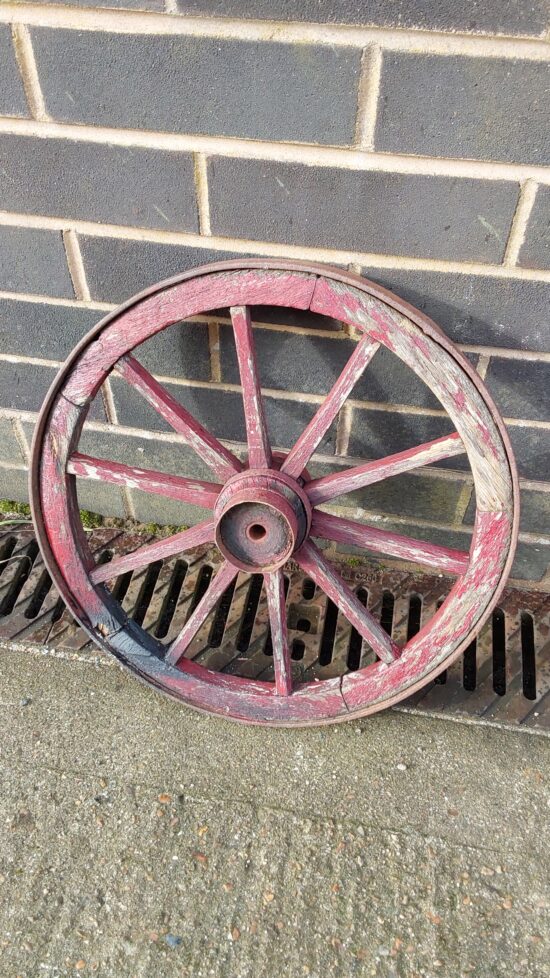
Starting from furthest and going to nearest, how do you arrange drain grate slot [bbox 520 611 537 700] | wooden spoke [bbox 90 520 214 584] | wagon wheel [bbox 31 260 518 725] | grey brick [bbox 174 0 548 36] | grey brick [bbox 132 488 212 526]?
grey brick [bbox 132 488 212 526] < drain grate slot [bbox 520 611 537 700] < wooden spoke [bbox 90 520 214 584] < wagon wheel [bbox 31 260 518 725] < grey brick [bbox 174 0 548 36]

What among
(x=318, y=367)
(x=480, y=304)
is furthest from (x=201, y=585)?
(x=480, y=304)

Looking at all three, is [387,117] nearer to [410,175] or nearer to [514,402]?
[410,175]

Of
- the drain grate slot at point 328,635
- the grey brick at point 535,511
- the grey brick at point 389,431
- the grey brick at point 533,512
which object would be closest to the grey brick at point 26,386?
the grey brick at point 389,431

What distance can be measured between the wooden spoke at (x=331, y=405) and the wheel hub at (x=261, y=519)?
4cm

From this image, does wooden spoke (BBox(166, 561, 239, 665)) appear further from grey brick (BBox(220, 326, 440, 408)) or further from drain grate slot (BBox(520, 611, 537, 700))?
drain grate slot (BBox(520, 611, 537, 700))

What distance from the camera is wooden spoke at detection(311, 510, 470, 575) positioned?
1.51m

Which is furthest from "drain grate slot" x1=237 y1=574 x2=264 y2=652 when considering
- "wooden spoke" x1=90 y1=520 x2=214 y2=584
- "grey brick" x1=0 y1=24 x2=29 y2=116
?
"grey brick" x1=0 y1=24 x2=29 y2=116

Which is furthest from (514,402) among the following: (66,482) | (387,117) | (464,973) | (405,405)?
(464,973)

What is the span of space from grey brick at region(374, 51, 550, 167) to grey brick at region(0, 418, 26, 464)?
49.8 inches

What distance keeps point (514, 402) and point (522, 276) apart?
302 millimetres

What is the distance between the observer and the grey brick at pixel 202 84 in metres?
1.31

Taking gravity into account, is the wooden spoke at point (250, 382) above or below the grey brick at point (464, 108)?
below

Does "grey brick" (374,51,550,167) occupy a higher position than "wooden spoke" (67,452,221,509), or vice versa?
"grey brick" (374,51,550,167)

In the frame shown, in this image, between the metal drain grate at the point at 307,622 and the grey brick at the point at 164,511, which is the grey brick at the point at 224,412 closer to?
the grey brick at the point at 164,511
